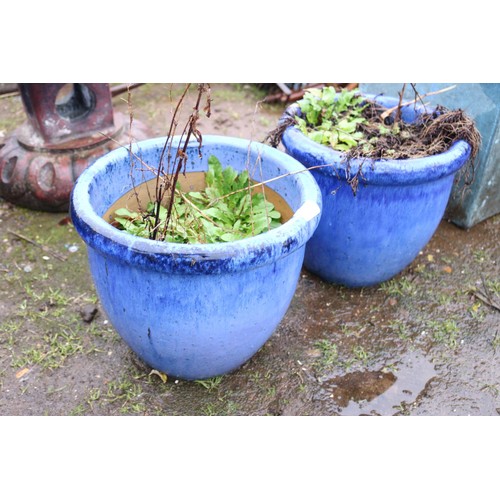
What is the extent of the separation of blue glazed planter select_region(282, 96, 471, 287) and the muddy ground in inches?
9.9

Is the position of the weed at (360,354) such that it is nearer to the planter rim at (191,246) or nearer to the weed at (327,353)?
the weed at (327,353)

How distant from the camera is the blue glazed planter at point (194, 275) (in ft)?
5.89

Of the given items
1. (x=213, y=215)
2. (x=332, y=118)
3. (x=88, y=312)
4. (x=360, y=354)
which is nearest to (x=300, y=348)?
(x=360, y=354)

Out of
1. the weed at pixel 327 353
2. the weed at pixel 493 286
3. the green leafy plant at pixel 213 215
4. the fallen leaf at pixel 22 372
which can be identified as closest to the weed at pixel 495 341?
the weed at pixel 493 286

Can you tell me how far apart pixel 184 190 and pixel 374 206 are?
86 centimetres

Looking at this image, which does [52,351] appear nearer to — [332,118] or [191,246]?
[191,246]

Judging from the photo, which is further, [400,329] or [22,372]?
[400,329]

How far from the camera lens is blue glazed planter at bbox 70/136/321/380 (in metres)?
1.79

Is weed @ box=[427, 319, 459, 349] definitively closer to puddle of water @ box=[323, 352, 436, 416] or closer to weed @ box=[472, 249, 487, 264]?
puddle of water @ box=[323, 352, 436, 416]

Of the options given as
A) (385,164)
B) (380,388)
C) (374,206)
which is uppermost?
(385,164)

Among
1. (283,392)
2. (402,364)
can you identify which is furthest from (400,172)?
(283,392)

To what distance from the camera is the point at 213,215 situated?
2250 mm

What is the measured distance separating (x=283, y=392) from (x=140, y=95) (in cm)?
340

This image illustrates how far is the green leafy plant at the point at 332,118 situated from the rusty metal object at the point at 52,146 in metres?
1.19
